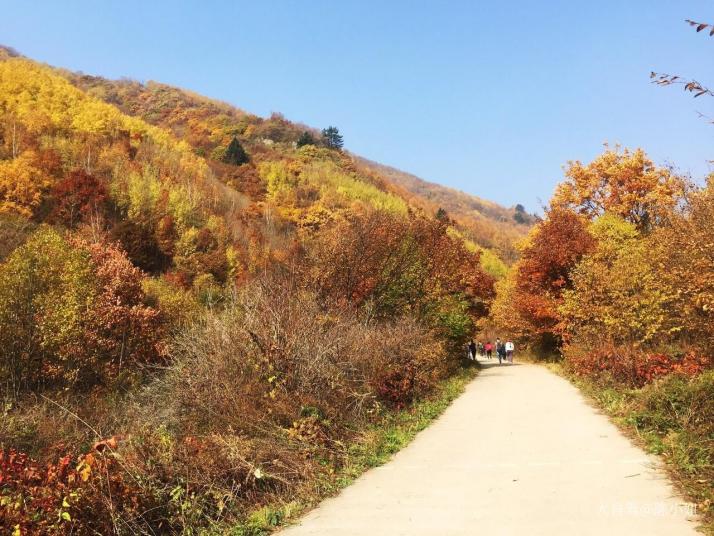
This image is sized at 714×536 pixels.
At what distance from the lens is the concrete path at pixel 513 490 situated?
4.77 meters

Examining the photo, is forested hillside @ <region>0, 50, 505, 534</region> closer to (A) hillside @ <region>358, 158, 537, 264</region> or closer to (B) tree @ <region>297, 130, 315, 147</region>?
(B) tree @ <region>297, 130, 315, 147</region>

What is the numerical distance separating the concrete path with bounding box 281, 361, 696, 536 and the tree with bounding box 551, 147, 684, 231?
29505mm

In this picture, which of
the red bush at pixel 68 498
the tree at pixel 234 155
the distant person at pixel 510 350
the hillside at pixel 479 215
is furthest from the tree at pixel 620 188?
the hillside at pixel 479 215

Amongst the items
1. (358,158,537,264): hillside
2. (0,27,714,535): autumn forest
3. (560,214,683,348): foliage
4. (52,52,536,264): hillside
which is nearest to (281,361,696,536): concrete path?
(0,27,714,535): autumn forest

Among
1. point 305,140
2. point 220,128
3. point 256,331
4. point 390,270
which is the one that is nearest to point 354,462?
point 256,331

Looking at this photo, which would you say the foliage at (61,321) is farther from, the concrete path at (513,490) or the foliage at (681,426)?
the foliage at (681,426)

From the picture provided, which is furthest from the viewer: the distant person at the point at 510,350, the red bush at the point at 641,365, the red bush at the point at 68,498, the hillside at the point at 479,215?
the hillside at the point at 479,215

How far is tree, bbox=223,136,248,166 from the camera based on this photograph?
8581 centimetres

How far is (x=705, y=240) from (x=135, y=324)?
76.9ft

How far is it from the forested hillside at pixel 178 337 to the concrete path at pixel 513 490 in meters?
1.02

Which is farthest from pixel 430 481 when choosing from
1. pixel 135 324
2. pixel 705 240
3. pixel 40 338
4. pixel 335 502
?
pixel 135 324

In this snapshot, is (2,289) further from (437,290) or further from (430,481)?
(430,481)

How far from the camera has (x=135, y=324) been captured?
1008 inches

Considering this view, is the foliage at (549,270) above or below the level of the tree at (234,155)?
below
